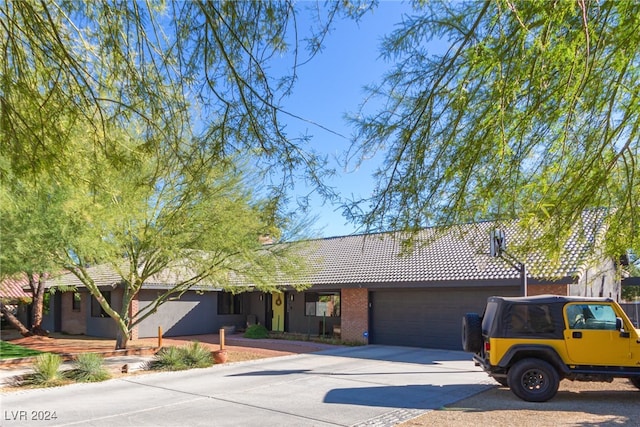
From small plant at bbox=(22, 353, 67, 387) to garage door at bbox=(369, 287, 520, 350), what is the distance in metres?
12.6

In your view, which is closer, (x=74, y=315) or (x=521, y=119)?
(x=521, y=119)

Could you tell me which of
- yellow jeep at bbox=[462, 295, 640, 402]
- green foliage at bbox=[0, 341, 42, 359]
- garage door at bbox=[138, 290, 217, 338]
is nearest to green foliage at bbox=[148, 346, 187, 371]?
green foliage at bbox=[0, 341, 42, 359]

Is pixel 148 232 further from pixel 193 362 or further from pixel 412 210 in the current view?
pixel 412 210

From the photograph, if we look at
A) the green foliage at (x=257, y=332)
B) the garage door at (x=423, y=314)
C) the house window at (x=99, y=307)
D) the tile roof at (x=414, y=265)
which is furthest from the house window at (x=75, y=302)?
the garage door at (x=423, y=314)

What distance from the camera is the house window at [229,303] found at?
2898cm

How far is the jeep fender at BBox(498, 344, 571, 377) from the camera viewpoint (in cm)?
A: 1033

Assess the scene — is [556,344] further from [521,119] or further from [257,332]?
[257,332]

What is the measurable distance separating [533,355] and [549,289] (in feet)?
25.2

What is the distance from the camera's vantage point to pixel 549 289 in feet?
57.4

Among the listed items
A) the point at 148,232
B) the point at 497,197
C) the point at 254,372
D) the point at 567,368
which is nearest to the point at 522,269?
the point at 567,368

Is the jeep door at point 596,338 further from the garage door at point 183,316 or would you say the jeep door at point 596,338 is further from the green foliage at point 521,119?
the garage door at point 183,316

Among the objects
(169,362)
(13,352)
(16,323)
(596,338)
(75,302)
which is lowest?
(13,352)

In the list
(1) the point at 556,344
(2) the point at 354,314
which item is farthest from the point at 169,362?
(1) the point at 556,344

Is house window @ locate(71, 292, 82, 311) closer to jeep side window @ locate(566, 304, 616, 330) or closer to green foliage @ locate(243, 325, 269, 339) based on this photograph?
green foliage @ locate(243, 325, 269, 339)
